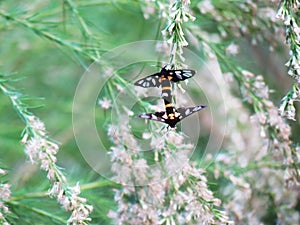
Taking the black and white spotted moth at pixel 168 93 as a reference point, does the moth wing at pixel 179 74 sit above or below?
above

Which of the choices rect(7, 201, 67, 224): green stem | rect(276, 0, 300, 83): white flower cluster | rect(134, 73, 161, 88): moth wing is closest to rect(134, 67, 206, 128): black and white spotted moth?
rect(134, 73, 161, 88): moth wing

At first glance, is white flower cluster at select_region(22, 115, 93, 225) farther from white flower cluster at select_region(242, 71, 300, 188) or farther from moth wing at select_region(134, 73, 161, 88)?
white flower cluster at select_region(242, 71, 300, 188)

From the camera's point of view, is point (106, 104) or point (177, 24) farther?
point (106, 104)

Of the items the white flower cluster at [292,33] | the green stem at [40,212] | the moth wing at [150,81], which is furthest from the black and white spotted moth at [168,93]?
the green stem at [40,212]

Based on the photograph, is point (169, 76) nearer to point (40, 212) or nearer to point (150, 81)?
point (150, 81)

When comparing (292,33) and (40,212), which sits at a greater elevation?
(292,33)

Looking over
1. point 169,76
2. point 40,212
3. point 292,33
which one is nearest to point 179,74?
point 169,76

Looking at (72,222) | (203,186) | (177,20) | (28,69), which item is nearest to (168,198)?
(203,186)

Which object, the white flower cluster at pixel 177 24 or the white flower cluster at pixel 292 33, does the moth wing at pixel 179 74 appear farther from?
the white flower cluster at pixel 292 33

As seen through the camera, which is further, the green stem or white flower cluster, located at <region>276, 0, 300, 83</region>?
the green stem

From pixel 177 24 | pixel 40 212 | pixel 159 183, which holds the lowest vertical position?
pixel 40 212

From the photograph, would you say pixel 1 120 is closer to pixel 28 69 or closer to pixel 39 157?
pixel 28 69
